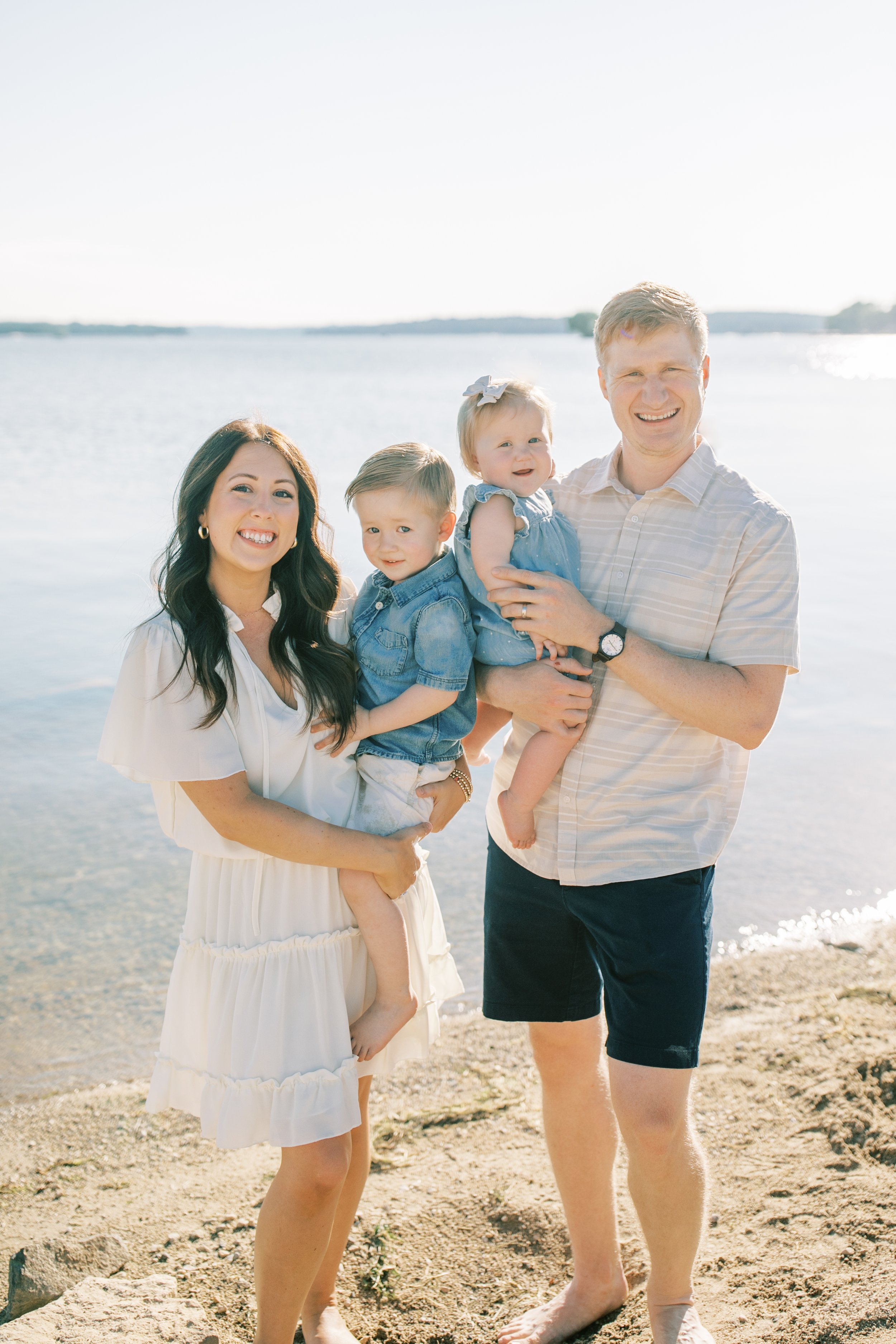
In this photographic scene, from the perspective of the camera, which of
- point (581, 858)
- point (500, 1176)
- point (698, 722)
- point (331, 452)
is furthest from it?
point (331, 452)

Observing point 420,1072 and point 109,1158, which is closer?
point 109,1158

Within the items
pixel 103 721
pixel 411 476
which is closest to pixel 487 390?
pixel 411 476

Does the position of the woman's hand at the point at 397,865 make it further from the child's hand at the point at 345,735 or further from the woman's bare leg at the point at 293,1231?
the woman's bare leg at the point at 293,1231

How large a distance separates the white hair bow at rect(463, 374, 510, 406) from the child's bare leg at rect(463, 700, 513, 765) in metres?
0.81

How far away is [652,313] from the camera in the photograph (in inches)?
96.5

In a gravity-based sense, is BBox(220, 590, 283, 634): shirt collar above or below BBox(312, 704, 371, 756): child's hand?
above

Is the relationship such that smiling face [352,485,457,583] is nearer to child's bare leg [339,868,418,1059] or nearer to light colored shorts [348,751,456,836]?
light colored shorts [348,751,456,836]

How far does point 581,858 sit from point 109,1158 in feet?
7.49

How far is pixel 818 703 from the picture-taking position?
857 cm

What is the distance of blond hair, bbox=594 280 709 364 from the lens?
246cm

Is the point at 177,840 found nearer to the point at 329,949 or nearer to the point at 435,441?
the point at 329,949

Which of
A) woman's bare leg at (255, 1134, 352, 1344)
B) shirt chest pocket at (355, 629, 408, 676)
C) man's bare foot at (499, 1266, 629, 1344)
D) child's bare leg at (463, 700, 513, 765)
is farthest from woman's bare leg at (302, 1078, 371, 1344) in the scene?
shirt chest pocket at (355, 629, 408, 676)

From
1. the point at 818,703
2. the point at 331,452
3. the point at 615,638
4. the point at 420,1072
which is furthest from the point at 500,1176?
the point at 331,452

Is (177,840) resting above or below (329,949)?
above
